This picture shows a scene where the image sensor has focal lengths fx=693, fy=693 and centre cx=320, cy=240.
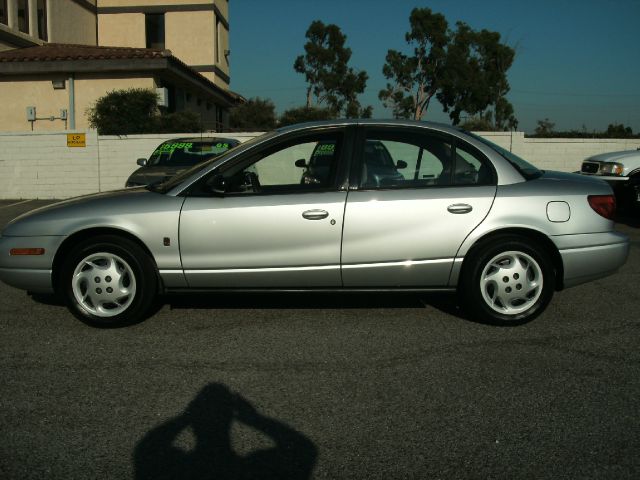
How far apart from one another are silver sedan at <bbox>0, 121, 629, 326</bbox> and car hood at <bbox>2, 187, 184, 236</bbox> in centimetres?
1

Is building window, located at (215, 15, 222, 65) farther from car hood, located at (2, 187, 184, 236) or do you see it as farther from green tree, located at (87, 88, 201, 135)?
car hood, located at (2, 187, 184, 236)

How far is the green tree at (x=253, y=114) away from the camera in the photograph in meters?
47.1

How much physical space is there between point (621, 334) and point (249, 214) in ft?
9.52

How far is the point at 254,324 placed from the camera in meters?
5.42

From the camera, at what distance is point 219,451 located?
3.24 m

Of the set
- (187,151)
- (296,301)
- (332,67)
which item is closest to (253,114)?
(332,67)

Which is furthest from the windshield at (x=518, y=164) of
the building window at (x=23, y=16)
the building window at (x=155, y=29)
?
the building window at (x=155, y=29)

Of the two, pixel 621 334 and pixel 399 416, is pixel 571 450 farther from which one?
pixel 621 334

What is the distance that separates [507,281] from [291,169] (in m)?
1.86

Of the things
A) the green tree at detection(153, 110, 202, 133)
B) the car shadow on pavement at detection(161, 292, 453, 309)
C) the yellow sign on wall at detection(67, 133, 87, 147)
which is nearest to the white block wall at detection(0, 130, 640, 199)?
the yellow sign on wall at detection(67, 133, 87, 147)

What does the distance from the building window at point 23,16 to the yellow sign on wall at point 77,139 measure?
9.91 meters

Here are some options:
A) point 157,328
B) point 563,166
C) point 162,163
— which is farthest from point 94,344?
point 563,166

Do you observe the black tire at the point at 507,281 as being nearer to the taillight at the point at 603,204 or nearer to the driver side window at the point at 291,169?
the taillight at the point at 603,204

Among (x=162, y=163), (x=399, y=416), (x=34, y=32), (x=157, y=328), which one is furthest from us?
(x=34, y=32)
